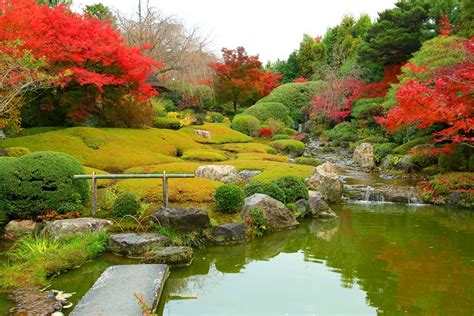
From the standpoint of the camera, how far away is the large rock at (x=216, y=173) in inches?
513

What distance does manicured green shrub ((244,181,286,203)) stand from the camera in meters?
11.2

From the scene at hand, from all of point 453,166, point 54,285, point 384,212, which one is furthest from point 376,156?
point 54,285

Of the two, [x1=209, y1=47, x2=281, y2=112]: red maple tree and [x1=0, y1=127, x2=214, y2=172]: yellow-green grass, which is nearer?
[x1=0, y1=127, x2=214, y2=172]: yellow-green grass

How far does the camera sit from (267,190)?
11.2 metres

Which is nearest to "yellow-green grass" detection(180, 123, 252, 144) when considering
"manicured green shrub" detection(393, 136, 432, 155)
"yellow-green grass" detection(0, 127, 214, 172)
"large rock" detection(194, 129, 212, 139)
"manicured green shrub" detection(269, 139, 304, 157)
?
"large rock" detection(194, 129, 212, 139)

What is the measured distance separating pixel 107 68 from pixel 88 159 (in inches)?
147

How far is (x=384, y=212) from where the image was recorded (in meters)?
12.7

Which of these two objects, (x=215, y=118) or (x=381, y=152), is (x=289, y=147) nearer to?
(x=381, y=152)

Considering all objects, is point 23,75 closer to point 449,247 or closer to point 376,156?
point 449,247

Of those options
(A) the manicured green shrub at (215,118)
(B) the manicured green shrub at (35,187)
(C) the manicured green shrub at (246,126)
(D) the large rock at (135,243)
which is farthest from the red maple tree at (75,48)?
(A) the manicured green shrub at (215,118)

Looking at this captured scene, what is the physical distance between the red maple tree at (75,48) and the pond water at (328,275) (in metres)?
6.70

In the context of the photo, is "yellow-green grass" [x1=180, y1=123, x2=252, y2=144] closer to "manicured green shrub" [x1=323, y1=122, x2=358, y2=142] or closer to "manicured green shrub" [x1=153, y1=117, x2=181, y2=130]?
"manicured green shrub" [x1=153, y1=117, x2=181, y2=130]

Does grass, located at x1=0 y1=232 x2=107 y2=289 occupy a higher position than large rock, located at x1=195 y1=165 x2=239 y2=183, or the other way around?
large rock, located at x1=195 y1=165 x2=239 y2=183

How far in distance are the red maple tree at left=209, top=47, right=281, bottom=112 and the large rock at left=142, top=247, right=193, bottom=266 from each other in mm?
25740
